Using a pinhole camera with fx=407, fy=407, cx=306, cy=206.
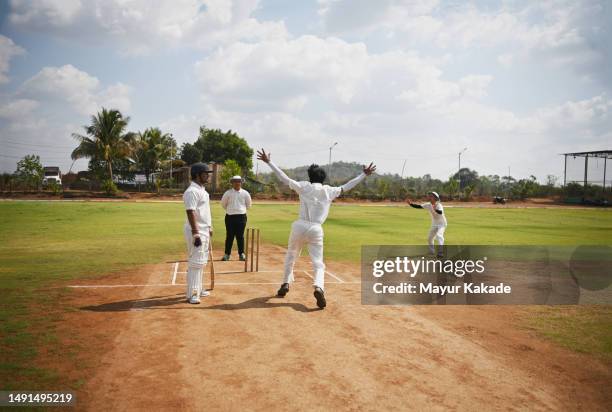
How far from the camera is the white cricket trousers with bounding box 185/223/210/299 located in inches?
243

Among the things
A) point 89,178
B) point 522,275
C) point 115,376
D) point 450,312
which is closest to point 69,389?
point 115,376

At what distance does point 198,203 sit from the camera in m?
6.09

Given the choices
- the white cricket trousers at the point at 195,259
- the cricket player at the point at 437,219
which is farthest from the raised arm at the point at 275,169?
the cricket player at the point at 437,219

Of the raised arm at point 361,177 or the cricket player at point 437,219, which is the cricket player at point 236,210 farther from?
the cricket player at point 437,219

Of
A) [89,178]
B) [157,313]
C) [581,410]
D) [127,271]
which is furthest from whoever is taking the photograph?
[89,178]

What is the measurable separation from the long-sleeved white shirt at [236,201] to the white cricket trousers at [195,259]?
3739mm

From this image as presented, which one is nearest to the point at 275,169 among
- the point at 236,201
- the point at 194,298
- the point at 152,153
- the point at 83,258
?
the point at 194,298

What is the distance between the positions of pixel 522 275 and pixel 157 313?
7.77 m

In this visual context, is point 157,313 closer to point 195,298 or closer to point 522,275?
point 195,298

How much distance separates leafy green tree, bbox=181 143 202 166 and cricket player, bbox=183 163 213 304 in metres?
62.6

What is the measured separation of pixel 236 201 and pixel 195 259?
13.1ft

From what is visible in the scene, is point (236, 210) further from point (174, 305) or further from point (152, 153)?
point (152, 153)

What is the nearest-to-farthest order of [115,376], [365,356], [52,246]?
1. [115,376]
2. [365,356]
3. [52,246]

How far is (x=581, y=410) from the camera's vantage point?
355cm
